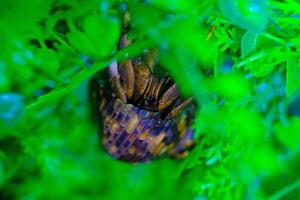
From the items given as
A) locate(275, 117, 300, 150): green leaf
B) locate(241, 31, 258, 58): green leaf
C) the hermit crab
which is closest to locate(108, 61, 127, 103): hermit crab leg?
the hermit crab

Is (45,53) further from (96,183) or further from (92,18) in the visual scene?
(96,183)

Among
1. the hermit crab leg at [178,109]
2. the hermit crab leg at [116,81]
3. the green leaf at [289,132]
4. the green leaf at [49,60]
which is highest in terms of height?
the green leaf at [49,60]

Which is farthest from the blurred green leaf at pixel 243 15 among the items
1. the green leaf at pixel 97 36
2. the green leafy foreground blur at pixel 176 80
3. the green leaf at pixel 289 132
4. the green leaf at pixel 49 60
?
the green leaf at pixel 289 132

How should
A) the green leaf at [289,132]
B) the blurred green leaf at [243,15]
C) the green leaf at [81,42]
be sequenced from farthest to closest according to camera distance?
the green leaf at [289,132], the green leaf at [81,42], the blurred green leaf at [243,15]

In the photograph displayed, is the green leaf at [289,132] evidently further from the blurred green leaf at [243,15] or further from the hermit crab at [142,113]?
the blurred green leaf at [243,15]

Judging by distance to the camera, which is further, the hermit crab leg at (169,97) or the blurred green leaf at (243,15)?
the hermit crab leg at (169,97)

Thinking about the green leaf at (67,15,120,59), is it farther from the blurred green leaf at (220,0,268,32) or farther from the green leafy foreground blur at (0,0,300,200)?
the blurred green leaf at (220,0,268,32)
